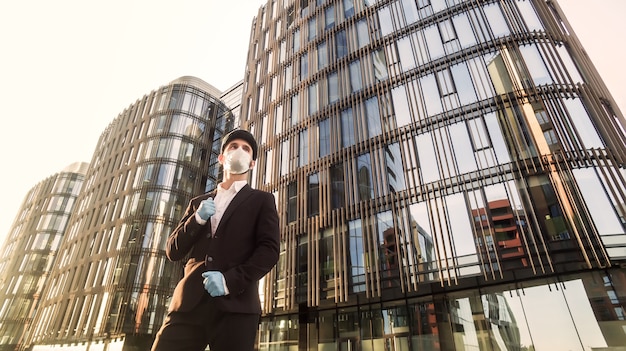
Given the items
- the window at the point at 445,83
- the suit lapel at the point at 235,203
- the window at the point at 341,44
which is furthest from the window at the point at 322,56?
the suit lapel at the point at 235,203

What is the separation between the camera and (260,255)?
2.64 meters

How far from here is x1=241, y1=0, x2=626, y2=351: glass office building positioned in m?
10.6

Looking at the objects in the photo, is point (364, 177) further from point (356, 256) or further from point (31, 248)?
point (31, 248)

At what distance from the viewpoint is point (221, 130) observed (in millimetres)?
34750

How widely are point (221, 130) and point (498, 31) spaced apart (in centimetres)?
2642

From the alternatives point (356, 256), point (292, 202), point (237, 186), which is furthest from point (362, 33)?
point (237, 186)

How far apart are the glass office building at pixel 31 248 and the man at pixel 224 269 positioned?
2018 inches

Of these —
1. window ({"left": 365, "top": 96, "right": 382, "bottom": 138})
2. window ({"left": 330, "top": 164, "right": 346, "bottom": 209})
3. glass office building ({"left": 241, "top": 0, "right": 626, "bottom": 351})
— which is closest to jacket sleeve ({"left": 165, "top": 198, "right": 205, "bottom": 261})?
glass office building ({"left": 241, "top": 0, "right": 626, "bottom": 351})

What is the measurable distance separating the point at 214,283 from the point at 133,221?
29.3 metres

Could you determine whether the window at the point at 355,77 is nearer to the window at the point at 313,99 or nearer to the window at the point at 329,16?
the window at the point at 313,99

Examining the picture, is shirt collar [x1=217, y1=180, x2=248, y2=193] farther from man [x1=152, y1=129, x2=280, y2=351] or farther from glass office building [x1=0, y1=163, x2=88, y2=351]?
glass office building [x1=0, y1=163, x2=88, y2=351]

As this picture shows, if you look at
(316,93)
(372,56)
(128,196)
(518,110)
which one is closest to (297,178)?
(316,93)

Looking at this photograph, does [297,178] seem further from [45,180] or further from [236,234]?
[45,180]

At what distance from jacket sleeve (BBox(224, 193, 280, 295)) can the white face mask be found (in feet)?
1.16
